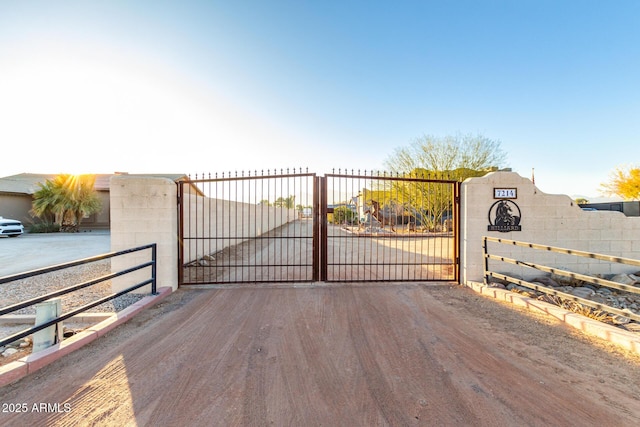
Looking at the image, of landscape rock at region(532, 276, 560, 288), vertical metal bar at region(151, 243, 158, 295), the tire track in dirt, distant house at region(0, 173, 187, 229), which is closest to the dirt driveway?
the tire track in dirt

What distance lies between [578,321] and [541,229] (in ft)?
9.73

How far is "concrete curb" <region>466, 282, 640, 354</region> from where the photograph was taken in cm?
313

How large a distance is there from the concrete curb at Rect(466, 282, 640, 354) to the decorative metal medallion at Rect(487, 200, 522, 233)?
4.72 feet

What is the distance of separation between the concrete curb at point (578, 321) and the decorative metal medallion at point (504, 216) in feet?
4.72

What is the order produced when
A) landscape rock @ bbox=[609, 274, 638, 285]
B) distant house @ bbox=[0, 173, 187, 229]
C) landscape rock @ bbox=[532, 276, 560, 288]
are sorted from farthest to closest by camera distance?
distant house @ bbox=[0, 173, 187, 229]
landscape rock @ bbox=[609, 274, 638, 285]
landscape rock @ bbox=[532, 276, 560, 288]

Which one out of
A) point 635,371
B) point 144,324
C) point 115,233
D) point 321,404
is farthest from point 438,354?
point 115,233

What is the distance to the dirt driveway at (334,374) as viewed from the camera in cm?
213

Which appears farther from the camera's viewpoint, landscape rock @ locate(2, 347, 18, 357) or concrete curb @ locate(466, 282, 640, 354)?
landscape rock @ locate(2, 347, 18, 357)

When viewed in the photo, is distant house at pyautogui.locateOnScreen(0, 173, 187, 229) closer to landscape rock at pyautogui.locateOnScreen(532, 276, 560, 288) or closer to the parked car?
the parked car

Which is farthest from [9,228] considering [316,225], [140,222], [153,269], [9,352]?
[316,225]

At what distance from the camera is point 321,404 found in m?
2.24

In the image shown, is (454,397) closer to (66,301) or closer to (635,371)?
(635,371)

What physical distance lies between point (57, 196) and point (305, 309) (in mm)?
23697

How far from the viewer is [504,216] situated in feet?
18.9
